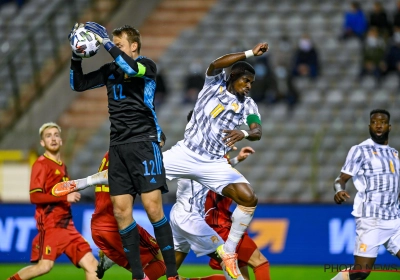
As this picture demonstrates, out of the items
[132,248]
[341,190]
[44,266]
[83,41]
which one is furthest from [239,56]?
[44,266]

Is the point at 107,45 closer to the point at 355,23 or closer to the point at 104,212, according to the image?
the point at 104,212

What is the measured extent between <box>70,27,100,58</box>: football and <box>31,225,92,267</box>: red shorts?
8.38ft

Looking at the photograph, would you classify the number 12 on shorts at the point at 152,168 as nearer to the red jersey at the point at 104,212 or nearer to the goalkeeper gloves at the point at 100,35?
the red jersey at the point at 104,212

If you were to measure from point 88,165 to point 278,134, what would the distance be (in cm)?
384

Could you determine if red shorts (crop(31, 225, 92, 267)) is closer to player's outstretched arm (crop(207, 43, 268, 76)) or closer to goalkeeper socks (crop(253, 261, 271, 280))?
goalkeeper socks (crop(253, 261, 271, 280))

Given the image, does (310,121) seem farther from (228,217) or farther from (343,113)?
(228,217)

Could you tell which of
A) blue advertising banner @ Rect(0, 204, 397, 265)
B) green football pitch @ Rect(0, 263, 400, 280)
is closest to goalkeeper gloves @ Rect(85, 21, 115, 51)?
green football pitch @ Rect(0, 263, 400, 280)

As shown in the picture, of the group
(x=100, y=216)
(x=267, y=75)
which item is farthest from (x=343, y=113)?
(x=100, y=216)

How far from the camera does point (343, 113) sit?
17156 millimetres

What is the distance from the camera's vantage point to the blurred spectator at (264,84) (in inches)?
675

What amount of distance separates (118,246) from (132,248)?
0.58 metres

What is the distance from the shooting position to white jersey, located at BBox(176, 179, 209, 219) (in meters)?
8.84

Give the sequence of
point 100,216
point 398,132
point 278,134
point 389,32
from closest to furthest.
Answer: point 100,216, point 398,132, point 278,134, point 389,32

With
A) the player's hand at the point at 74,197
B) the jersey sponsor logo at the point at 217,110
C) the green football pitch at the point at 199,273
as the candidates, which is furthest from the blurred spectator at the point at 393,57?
the player's hand at the point at 74,197
